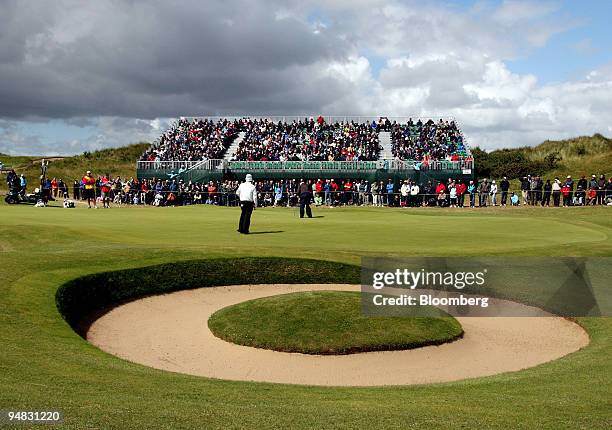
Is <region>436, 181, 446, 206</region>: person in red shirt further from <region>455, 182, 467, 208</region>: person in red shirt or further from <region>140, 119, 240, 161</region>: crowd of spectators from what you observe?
<region>140, 119, 240, 161</region>: crowd of spectators

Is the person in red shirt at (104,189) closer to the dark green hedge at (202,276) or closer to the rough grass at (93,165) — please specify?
the dark green hedge at (202,276)

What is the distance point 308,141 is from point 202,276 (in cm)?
4866

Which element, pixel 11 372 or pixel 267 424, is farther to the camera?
pixel 11 372

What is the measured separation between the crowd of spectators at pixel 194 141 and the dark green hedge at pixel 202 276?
144 ft

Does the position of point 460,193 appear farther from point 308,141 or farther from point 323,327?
point 323,327

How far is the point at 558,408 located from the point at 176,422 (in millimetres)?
3924

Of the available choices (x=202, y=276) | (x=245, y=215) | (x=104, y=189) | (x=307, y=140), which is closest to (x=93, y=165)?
(x=307, y=140)

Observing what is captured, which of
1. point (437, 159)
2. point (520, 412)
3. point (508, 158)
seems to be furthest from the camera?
point (508, 158)

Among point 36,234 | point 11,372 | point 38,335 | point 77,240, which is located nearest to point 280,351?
point 38,335

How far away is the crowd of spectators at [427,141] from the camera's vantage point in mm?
58862

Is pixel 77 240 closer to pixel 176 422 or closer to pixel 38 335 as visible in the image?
pixel 38 335

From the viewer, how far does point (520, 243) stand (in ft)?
66.0

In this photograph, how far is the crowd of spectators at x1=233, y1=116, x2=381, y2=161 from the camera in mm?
59688

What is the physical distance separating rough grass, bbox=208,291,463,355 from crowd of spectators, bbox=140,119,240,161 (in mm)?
48001
